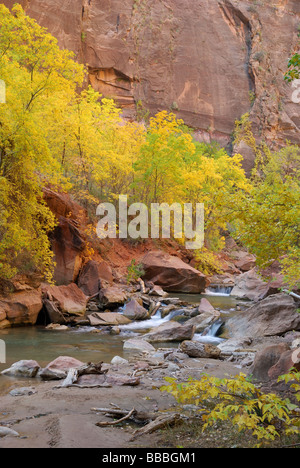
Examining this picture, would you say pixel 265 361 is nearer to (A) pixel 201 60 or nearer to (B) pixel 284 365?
(B) pixel 284 365

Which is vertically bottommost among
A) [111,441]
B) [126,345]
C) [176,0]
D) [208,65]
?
[126,345]

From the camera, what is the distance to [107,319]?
47.0ft

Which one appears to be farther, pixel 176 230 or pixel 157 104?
pixel 157 104

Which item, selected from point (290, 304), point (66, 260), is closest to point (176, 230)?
point (66, 260)

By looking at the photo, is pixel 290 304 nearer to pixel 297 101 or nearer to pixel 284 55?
pixel 297 101

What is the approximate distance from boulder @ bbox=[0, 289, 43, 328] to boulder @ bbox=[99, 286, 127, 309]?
10.8 ft

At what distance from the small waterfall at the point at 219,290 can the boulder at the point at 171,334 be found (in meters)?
11.4

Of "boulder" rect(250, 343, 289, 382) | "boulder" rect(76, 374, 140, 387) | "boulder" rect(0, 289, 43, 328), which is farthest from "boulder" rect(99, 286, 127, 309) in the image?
"boulder" rect(250, 343, 289, 382)

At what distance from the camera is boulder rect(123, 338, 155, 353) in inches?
421

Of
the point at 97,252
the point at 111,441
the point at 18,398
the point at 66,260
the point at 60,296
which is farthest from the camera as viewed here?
the point at 97,252

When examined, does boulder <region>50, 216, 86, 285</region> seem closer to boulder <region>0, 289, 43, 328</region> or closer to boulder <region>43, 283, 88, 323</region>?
boulder <region>43, 283, 88, 323</region>

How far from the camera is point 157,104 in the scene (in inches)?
1951

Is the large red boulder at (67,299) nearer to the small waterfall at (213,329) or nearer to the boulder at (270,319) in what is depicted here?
the small waterfall at (213,329)
